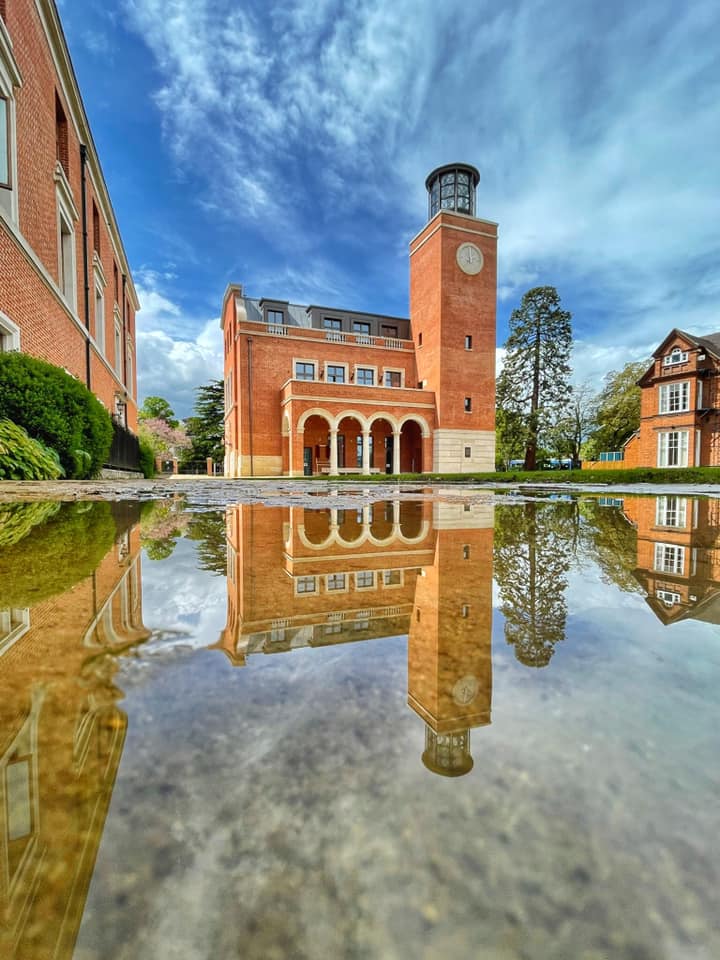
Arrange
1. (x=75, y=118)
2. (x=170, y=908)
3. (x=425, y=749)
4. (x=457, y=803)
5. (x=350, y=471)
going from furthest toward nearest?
(x=350, y=471)
(x=75, y=118)
(x=425, y=749)
(x=457, y=803)
(x=170, y=908)

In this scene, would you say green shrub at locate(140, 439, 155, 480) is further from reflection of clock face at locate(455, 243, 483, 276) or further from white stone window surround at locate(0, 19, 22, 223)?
reflection of clock face at locate(455, 243, 483, 276)

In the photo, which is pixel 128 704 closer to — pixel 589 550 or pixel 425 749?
pixel 425 749

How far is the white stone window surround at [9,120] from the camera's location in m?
7.84

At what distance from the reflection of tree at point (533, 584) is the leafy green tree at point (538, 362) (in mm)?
27467

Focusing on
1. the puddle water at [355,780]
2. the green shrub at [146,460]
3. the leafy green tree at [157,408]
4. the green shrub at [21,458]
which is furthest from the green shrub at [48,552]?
the leafy green tree at [157,408]

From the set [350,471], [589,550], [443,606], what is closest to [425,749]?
[443,606]

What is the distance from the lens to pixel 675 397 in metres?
26.6

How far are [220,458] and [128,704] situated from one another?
144ft

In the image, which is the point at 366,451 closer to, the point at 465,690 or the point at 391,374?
the point at 391,374

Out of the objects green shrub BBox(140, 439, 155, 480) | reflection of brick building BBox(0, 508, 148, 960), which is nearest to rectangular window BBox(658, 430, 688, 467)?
green shrub BBox(140, 439, 155, 480)

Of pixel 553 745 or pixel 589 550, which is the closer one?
pixel 553 745

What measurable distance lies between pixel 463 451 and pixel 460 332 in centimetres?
696

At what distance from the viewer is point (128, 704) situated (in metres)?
0.53

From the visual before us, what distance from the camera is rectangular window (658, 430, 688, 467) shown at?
2609 centimetres
